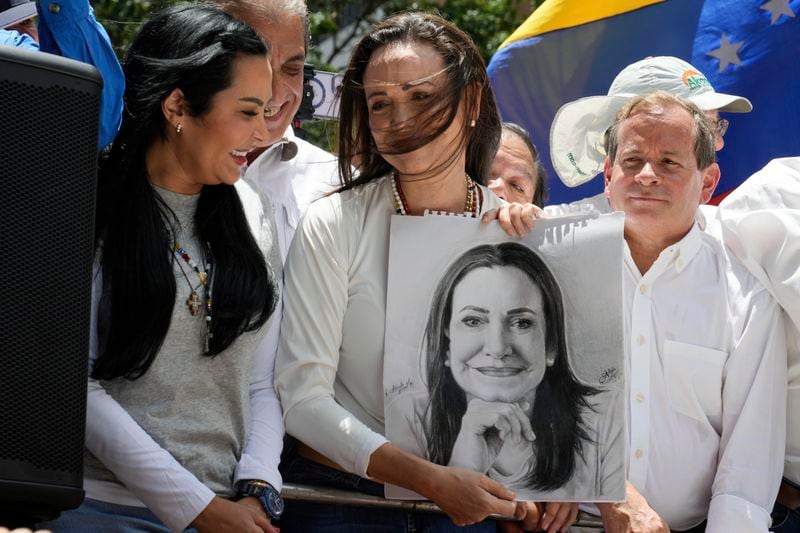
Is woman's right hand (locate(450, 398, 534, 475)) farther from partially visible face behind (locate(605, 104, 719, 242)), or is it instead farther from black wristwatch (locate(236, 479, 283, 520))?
partially visible face behind (locate(605, 104, 719, 242))

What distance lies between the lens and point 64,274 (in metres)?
2.31

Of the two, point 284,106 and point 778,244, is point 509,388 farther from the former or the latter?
point 284,106

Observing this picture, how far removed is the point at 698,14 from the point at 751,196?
233cm

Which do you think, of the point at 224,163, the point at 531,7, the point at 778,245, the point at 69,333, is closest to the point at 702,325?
the point at 778,245

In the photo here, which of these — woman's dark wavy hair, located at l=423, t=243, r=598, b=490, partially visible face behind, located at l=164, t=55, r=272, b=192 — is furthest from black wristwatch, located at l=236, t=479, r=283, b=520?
partially visible face behind, located at l=164, t=55, r=272, b=192

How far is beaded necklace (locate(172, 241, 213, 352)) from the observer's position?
2842 millimetres

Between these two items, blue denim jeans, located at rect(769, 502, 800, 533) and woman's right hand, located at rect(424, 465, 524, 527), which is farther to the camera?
blue denim jeans, located at rect(769, 502, 800, 533)

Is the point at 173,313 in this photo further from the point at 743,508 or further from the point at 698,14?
the point at 698,14

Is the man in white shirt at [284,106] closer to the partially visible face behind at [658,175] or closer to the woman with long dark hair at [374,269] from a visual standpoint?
the woman with long dark hair at [374,269]

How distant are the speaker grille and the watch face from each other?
0.62m

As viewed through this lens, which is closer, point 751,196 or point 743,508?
point 743,508

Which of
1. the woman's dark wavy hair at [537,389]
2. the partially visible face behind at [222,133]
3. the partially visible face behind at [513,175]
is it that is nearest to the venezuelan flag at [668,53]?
the partially visible face behind at [513,175]

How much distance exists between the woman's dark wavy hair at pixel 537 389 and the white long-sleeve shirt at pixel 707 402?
36 centimetres

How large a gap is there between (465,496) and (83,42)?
129 cm
